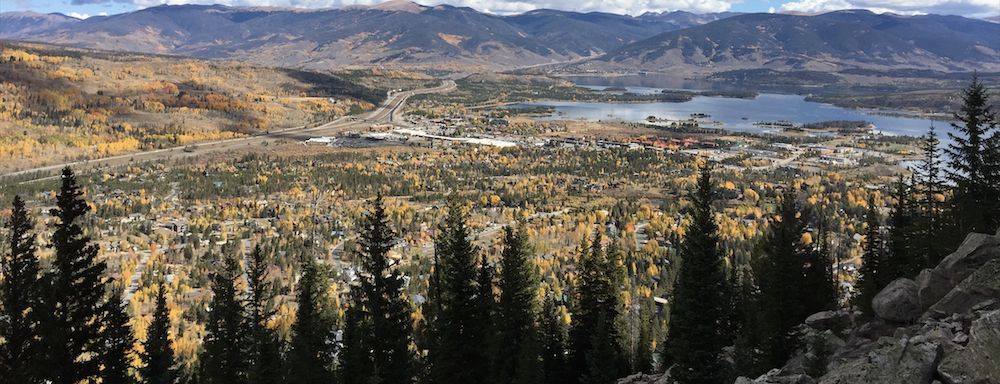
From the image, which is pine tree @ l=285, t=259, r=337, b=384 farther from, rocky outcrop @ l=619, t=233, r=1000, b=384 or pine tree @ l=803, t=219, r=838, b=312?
pine tree @ l=803, t=219, r=838, b=312

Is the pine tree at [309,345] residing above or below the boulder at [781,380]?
below

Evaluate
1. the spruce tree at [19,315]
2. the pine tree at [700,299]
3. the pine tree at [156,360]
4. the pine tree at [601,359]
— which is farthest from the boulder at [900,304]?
the spruce tree at [19,315]

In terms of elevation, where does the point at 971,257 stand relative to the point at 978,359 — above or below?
above

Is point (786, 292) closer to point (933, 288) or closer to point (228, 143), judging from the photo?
point (933, 288)

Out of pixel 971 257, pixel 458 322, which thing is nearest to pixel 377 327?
pixel 458 322

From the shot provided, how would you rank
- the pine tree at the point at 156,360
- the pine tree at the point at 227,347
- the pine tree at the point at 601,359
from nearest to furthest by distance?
the pine tree at the point at 156,360
the pine tree at the point at 227,347
the pine tree at the point at 601,359

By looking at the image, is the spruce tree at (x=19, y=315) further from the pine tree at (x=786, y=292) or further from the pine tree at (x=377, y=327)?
the pine tree at (x=786, y=292)

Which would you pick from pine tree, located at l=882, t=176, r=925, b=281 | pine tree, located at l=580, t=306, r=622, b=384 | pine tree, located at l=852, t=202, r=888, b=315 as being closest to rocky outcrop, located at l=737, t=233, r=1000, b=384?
pine tree, located at l=852, t=202, r=888, b=315
